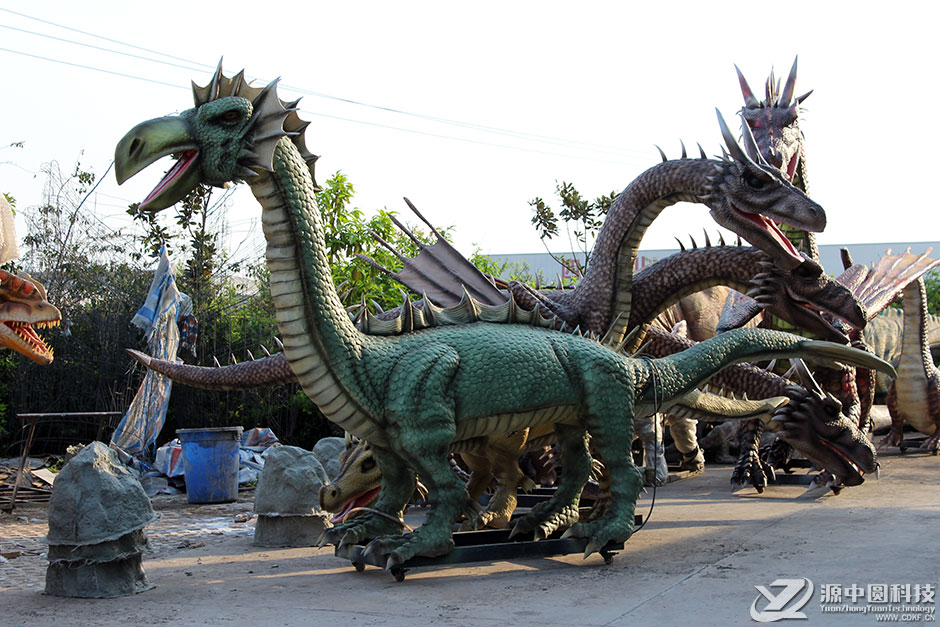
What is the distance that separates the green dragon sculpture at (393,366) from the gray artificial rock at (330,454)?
253 cm

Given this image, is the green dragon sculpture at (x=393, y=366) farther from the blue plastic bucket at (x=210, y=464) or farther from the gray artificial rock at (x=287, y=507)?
the blue plastic bucket at (x=210, y=464)

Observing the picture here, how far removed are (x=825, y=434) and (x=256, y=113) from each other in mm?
4303

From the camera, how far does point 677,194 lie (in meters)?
5.69

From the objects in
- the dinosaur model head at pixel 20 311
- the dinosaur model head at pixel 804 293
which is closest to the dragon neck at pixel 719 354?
the dinosaur model head at pixel 804 293

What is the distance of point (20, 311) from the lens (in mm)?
5531

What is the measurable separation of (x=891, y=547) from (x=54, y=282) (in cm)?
941

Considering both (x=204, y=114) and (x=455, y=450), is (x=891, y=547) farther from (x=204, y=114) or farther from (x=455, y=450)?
(x=204, y=114)

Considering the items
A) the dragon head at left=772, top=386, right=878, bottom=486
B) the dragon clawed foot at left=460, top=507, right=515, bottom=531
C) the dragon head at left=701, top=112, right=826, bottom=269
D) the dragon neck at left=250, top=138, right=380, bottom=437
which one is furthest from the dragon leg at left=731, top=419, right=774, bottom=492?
the dragon neck at left=250, top=138, right=380, bottom=437

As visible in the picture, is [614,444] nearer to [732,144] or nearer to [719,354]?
[719,354]

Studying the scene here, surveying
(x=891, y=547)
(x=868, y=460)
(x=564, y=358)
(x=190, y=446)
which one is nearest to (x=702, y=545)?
(x=891, y=547)

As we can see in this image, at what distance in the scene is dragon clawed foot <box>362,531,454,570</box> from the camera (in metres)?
3.90

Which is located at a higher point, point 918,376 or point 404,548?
point 918,376

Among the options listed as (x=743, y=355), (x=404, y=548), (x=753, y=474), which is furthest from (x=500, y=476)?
(x=753, y=474)

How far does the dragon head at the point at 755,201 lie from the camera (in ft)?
17.0
